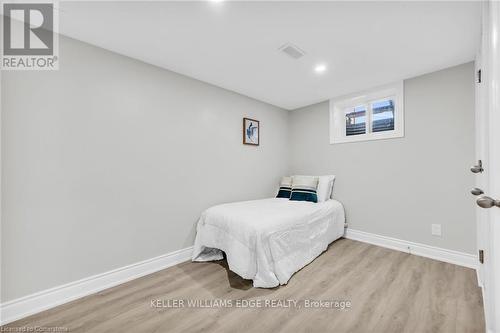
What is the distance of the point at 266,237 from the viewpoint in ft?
6.46

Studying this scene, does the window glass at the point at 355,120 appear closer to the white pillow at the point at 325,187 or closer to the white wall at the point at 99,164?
the white pillow at the point at 325,187

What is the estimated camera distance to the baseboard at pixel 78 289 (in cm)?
154

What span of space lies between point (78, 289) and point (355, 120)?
13.0 feet

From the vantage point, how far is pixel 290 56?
7.16 ft

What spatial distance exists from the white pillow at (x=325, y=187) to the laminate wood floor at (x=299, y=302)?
3.42 feet

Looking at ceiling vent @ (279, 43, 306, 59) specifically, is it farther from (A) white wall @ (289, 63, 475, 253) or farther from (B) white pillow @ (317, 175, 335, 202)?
(B) white pillow @ (317, 175, 335, 202)

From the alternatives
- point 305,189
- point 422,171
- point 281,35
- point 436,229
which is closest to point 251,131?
point 305,189

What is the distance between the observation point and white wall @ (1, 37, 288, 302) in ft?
5.22

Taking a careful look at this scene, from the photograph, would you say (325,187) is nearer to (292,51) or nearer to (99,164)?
(292,51)

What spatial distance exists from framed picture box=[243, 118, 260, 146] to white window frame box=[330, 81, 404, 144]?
1239mm

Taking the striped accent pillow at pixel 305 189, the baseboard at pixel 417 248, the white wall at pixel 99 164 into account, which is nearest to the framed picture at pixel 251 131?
the white wall at pixel 99 164

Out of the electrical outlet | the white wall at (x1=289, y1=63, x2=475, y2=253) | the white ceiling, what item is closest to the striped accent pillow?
the white wall at (x1=289, y1=63, x2=475, y2=253)

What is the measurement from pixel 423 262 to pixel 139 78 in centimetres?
376

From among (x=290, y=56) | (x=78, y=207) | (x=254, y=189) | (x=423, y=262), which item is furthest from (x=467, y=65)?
(x=78, y=207)
